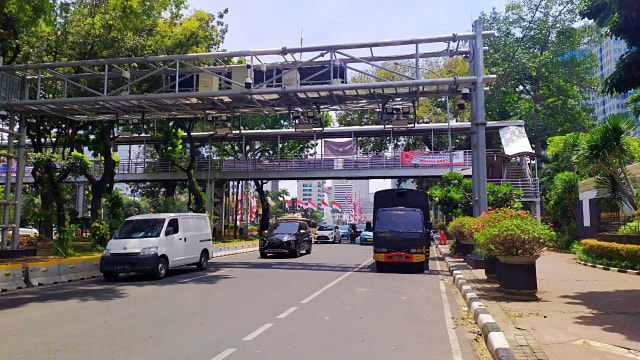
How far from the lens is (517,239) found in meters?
9.69

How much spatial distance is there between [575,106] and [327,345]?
41.0 metres

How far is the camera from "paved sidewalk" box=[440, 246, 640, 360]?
589 centimetres

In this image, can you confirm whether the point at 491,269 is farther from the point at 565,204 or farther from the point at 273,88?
the point at 565,204

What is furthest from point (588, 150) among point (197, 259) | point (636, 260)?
point (197, 259)

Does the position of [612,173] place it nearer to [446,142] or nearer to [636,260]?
[636,260]

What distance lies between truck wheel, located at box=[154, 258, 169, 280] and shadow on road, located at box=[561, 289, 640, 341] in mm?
10627

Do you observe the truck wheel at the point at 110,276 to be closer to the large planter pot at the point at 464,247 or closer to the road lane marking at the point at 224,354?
the road lane marking at the point at 224,354

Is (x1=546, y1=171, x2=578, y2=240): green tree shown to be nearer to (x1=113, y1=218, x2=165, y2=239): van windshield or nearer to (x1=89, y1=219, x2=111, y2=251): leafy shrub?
(x1=113, y1=218, x2=165, y2=239): van windshield

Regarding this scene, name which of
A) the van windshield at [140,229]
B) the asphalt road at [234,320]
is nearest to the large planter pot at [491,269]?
the asphalt road at [234,320]

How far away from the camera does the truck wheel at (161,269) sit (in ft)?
44.9

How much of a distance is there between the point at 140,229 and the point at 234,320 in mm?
7677

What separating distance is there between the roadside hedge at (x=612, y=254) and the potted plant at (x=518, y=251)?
7276 millimetres

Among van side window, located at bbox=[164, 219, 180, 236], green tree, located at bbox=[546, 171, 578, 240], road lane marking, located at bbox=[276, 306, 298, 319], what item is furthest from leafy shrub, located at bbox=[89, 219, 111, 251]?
green tree, located at bbox=[546, 171, 578, 240]

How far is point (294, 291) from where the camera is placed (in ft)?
38.1
